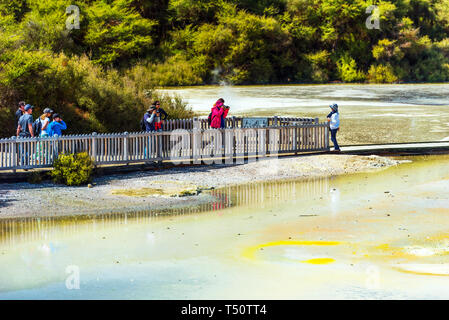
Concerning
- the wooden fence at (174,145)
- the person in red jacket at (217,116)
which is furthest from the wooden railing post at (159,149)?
the person in red jacket at (217,116)

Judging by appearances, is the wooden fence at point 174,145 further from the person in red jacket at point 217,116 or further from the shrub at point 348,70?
the shrub at point 348,70

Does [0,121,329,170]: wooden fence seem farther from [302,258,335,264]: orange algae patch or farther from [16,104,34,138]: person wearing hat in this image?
[302,258,335,264]: orange algae patch

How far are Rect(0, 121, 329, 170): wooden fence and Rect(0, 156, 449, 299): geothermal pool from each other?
423cm

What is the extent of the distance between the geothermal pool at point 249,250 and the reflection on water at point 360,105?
12.4 m

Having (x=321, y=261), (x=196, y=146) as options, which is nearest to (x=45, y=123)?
(x=196, y=146)

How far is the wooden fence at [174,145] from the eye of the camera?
19453mm

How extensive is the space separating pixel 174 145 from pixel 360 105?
23.6 m

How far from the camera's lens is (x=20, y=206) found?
16.4 m

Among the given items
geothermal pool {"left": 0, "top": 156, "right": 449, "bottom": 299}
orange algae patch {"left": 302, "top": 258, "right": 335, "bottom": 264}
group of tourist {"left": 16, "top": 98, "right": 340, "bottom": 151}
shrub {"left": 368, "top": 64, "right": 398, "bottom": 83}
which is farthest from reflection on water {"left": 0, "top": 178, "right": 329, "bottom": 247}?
shrub {"left": 368, "top": 64, "right": 398, "bottom": 83}

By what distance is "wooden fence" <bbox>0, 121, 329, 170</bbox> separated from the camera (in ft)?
63.8

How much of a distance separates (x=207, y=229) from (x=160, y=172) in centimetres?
691

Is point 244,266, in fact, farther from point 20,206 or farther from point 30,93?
point 30,93

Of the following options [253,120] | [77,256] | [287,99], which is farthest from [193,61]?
[77,256]

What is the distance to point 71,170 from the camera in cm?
1894
